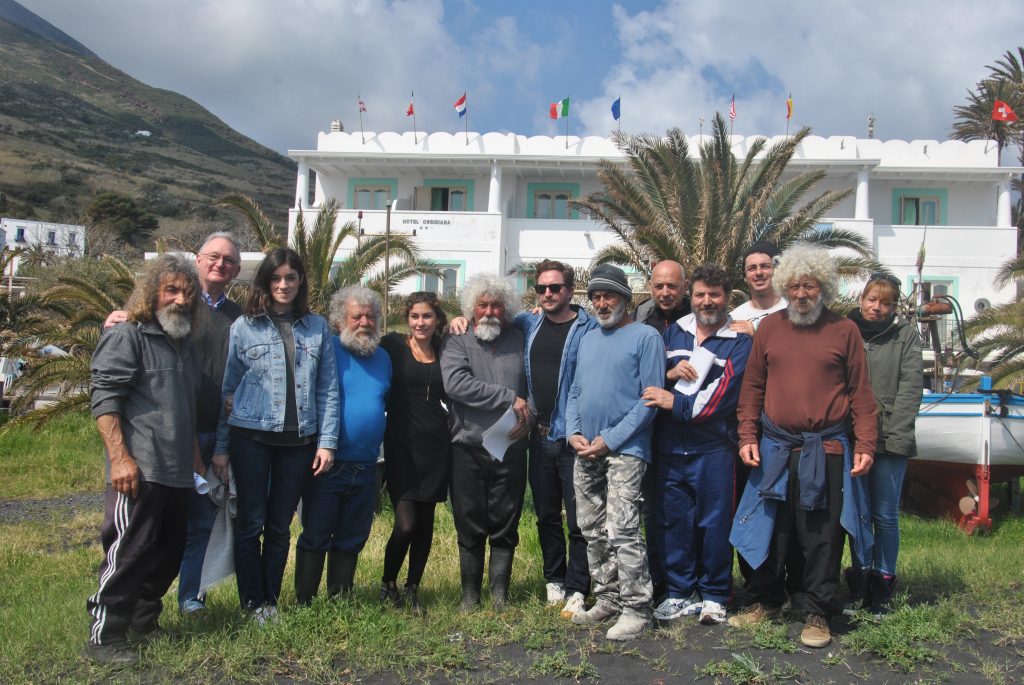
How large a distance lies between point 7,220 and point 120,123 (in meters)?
58.8

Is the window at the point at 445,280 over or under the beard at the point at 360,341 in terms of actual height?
over

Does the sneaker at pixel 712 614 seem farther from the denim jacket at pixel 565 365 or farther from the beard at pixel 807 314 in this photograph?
the beard at pixel 807 314

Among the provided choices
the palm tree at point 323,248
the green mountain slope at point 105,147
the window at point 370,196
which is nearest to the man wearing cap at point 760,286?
the palm tree at point 323,248

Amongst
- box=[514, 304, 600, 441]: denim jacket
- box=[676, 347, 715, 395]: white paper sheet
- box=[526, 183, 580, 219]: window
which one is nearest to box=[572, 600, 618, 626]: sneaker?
box=[514, 304, 600, 441]: denim jacket

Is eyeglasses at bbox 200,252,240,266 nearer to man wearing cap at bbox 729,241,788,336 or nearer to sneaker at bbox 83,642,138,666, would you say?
sneaker at bbox 83,642,138,666

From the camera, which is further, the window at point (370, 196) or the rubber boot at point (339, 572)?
Answer: the window at point (370, 196)

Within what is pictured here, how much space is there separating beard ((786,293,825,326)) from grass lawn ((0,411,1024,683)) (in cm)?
167

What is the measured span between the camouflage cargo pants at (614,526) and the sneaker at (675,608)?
0.64 feet

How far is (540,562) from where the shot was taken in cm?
661

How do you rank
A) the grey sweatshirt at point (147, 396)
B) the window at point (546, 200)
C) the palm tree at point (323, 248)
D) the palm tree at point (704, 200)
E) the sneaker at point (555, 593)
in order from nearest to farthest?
the grey sweatshirt at point (147, 396), the sneaker at point (555, 593), the palm tree at point (323, 248), the palm tree at point (704, 200), the window at point (546, 200)

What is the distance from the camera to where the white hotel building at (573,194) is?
76.4 feet

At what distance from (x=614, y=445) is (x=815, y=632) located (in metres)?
1.43

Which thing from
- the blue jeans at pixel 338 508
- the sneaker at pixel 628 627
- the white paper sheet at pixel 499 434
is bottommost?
the sneaker at pixel 628 627

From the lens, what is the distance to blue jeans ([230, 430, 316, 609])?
4652 mm
